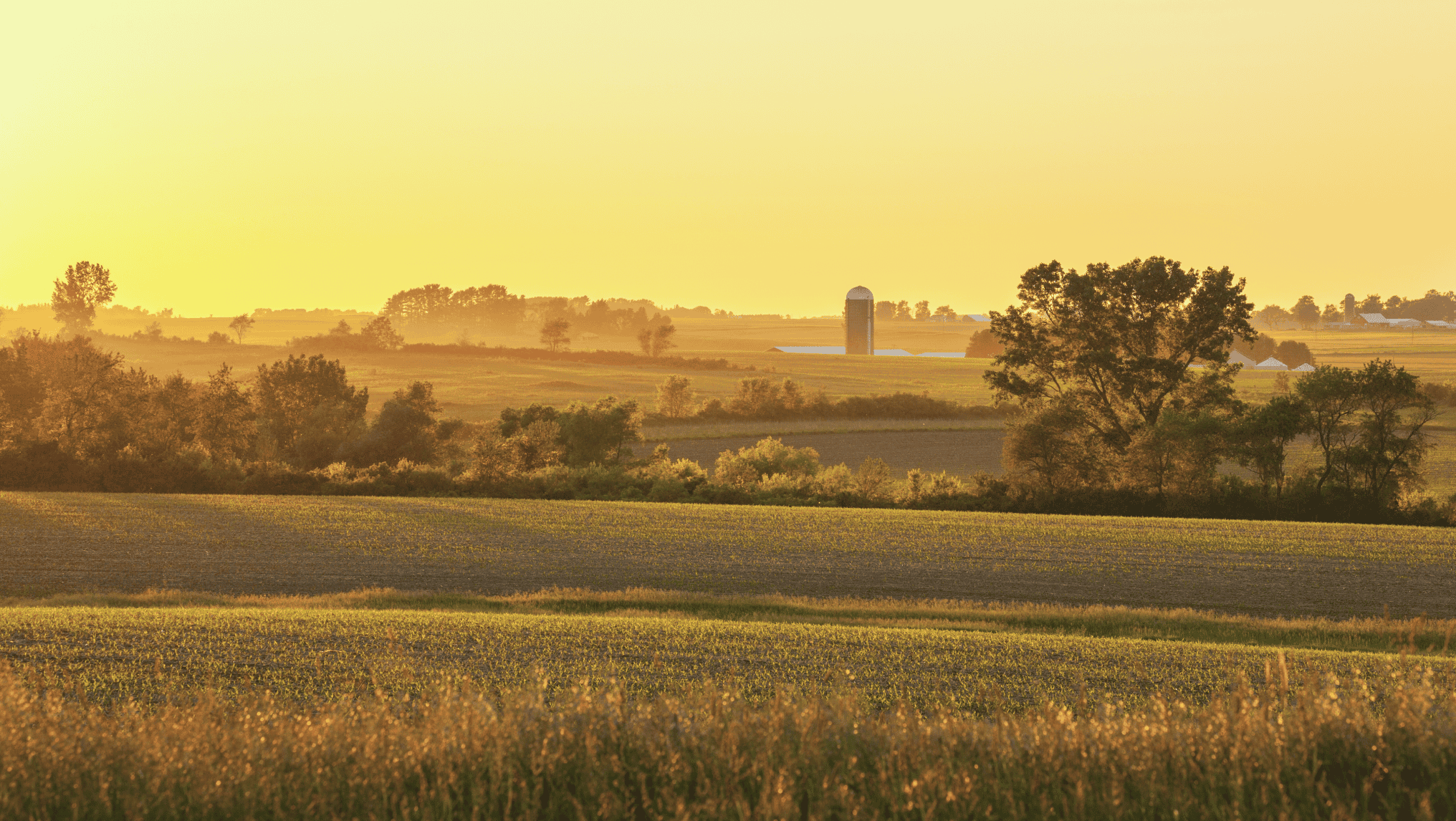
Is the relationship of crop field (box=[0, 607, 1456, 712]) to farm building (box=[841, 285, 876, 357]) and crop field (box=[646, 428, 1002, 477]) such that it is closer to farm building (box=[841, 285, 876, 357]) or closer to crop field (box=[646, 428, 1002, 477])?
crop field (box=[646, 428, 1002, 477])

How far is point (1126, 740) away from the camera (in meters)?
6.59

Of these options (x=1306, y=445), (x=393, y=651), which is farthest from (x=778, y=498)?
(x=1306, y=445)

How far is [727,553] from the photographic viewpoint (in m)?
26.7

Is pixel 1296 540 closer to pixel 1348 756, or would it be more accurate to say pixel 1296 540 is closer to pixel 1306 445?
pixel 1348 756

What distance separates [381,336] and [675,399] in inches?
3272

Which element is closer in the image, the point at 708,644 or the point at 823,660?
the point at 823,660

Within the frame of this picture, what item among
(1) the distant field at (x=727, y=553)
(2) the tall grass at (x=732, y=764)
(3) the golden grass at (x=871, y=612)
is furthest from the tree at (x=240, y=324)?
(2) the tall grass at (x=732, y=764)

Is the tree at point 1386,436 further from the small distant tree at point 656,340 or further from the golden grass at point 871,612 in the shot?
the small distant tree at point 656,340

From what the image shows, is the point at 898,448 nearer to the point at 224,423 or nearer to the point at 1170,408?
the point at 1170,408

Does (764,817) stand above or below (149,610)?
above

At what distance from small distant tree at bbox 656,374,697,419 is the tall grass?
73.9 metres

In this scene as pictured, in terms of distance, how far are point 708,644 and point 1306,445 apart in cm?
6372

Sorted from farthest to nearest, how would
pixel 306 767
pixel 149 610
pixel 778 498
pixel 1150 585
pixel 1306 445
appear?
pixel 1306 445
pixel 778 498
pixel 1150 585
pixel 149 610
pixel 306 767

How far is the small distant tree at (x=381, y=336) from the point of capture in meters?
147
